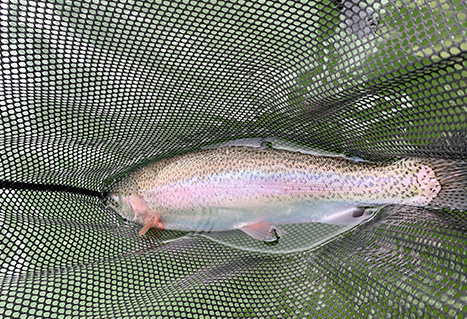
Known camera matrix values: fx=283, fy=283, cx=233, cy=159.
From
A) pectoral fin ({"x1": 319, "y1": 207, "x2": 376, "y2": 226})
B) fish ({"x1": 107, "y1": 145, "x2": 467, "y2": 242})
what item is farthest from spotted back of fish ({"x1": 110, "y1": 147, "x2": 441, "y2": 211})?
pectoral fin ({"x1": 319, "y1": 207, "x2": 376, "y2": 226})

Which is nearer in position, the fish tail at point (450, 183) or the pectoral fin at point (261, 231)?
the fish tail at point (450, 183)

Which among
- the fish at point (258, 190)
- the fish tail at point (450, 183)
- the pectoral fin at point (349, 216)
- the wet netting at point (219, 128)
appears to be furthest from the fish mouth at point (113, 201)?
the fish tail at point (450, 183)

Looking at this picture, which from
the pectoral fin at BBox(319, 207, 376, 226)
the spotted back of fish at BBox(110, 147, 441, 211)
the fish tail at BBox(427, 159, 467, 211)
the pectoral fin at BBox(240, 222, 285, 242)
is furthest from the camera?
the pectoral fin at BBox(240, 222, 285, 242)

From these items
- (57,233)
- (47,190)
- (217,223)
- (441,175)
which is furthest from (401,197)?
(47,190)

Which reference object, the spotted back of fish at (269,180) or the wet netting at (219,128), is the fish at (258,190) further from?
the wet netting at (219,128)

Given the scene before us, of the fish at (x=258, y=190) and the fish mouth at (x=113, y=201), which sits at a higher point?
the fish at (x=258, y=190)

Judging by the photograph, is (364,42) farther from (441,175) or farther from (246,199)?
(246,199)

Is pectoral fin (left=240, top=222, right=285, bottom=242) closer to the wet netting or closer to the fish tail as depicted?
the wet netting

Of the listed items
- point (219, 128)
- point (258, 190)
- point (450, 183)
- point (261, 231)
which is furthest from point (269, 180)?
point (450, 183)

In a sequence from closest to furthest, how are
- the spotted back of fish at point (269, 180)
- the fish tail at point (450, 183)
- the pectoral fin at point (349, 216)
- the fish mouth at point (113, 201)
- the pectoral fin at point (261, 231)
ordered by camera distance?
the fish tail at point (450, 183) → the spotted back of fish at point (269, 180) → the pectoral fin at point (349, 216) → the pectoral fin at point (261, 231) → the fish mouth at point (113, 201)
